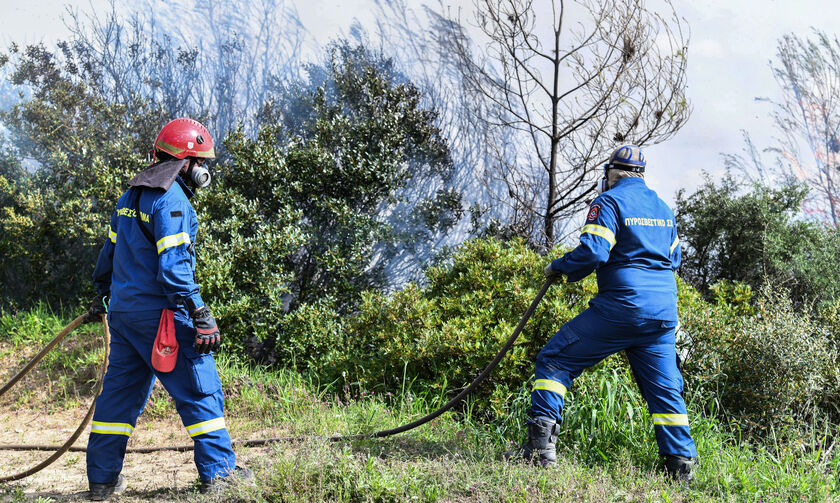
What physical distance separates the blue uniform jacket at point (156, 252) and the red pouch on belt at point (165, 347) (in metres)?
0.10

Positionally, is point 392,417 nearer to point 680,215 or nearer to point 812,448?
→ point 812,448

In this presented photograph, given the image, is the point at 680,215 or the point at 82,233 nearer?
the point at 82,233

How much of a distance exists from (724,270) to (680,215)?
93 centimetres

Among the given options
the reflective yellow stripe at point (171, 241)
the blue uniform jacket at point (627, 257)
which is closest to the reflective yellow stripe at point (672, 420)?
the blue uniform jacket at point (627, 257)

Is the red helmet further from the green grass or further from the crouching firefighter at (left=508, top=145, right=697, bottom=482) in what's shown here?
the crouching firefighter at (left=508, top=145, right=697, bottom=482)

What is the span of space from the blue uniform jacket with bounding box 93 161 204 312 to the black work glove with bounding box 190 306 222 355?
0.06m

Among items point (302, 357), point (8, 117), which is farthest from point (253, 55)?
point (302, 357)

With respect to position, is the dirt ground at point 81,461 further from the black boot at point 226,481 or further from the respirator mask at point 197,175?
the respirator mask at point 197,175

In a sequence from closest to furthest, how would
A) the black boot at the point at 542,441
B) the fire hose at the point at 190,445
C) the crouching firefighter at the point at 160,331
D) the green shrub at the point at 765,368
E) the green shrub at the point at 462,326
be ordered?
the crouching firefighter at the point at 160,331, the black boot at the point at 542,441, the fire hose at the point at 190,445, the green shrub at the point at 765,368, the green shrub at the point at 462,326

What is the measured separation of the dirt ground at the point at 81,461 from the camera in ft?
10.8

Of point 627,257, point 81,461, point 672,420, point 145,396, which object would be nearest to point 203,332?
point 145,396

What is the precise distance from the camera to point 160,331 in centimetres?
295

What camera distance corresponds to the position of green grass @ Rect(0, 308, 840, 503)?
2887 mm

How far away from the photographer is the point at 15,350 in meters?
6.49
